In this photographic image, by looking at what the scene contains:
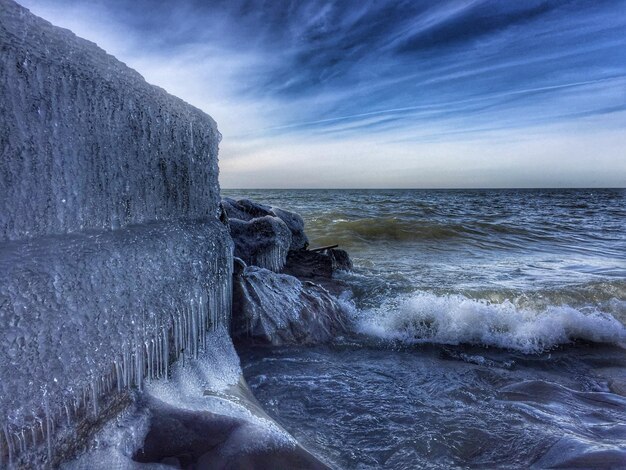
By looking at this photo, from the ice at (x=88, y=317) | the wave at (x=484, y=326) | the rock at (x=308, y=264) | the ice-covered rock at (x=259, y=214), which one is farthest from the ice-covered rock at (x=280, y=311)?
the ice-covered rock at (x=259, y=214)

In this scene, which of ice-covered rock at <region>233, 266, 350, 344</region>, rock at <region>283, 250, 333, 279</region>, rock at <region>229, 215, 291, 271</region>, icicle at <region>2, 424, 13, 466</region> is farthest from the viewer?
rock at <region>283, 250, 333, 279</region>

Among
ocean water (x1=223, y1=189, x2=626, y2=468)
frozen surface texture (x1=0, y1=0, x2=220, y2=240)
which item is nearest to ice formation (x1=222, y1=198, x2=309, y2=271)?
ocean water (x1=223, y1=189, x2=626, y2=468)

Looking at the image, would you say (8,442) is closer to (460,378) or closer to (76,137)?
(76,137)

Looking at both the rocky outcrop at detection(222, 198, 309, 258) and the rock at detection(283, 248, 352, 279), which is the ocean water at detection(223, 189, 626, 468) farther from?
the rocky outcrop at detection(222, 198, 309, 258)

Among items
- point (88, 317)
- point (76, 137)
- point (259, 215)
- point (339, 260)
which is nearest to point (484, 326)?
point (339, 260)

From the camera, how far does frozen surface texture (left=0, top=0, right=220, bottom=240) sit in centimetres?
155

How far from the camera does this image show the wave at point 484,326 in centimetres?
424

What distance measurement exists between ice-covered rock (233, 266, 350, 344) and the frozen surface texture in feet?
3.96

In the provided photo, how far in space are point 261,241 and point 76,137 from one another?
358cm

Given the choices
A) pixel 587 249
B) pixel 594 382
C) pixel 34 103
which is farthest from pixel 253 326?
pixel 587 249

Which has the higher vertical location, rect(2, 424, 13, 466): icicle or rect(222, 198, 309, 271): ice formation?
rect(222, 198, 309, 271): ice formation

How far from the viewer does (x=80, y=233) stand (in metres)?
1.89

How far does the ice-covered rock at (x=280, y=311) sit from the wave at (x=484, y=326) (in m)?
0.43

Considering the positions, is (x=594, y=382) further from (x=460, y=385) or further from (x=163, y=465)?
(x=163, y=465)
